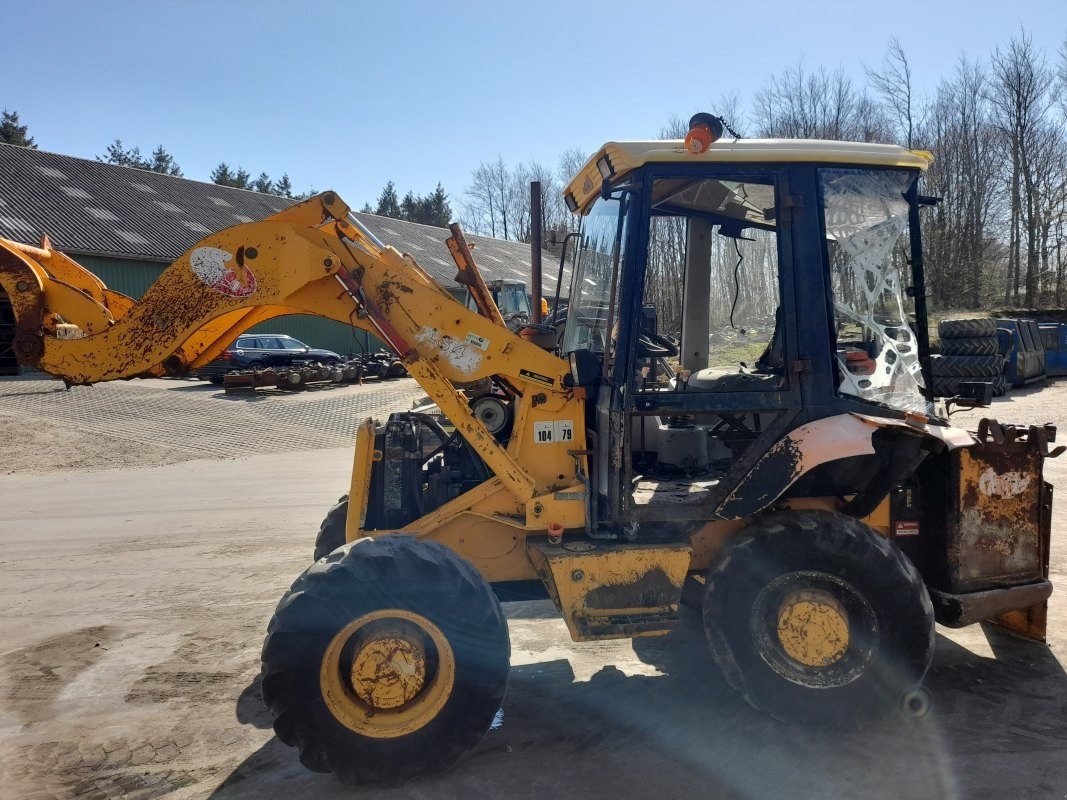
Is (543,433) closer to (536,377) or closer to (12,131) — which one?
(536,377)

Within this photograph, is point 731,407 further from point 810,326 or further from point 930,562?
point 930,562

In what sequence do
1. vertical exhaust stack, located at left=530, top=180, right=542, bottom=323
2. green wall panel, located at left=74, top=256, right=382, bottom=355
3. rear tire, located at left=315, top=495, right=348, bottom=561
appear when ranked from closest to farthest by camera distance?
rear tire, located at left=315, top=495, right=348, bottom=561, vertical exhaust stack, located at left=530, top=180, right=542, bottom=323, green wall panel, located at left=74, top=256, right=382, bottom=355

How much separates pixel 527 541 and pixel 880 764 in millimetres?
1906

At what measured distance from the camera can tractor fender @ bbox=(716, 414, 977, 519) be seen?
11.8 feet

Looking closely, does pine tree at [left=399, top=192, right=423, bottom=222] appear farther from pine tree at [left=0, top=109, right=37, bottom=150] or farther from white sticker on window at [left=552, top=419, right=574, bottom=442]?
white sticker on window at [left=552, top=419, right=574, bottom=442]

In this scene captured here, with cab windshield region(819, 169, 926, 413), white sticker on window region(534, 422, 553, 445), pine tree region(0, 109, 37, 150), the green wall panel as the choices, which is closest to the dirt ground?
white sticker on window region(534, 422, 553, 445)

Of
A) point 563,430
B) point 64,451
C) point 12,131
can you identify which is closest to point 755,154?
point 563,430

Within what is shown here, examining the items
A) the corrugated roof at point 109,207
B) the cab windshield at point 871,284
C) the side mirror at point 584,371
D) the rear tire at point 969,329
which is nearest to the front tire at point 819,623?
the cab windshield at point 871,284

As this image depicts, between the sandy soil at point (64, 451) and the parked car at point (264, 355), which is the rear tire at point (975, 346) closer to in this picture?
the sandy soil at point (64, 451)

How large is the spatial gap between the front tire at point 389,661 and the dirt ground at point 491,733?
18 cm

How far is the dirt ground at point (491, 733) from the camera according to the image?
132 inches

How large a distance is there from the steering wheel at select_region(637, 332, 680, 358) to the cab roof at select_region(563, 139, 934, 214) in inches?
32.7

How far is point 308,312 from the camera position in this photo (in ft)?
12.7

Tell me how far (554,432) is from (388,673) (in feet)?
4.65
